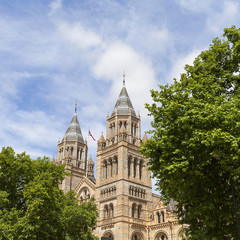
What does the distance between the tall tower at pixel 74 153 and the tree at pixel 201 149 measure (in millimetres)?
47841

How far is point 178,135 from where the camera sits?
17.2 metres

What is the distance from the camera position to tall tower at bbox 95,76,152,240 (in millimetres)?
46906

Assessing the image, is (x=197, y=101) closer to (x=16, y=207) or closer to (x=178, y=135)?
(x=178, y=135)

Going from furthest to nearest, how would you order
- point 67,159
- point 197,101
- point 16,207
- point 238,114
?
point 67,159 → point 16,207 → point 197,101 → point 238,114

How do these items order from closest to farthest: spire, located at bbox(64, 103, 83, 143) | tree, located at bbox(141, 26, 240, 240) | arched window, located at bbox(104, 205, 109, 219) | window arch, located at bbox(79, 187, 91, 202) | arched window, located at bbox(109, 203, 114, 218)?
tree, located at bbox(141, 26, 240, 240), arched window, located at bbox(109, 203, 114, 218), arched window, located at bbox(104, 205, 109, 219), window arch, located at bbox(79, 187, 91, 202), spire, located at bbox(64, 103, 83, 143)

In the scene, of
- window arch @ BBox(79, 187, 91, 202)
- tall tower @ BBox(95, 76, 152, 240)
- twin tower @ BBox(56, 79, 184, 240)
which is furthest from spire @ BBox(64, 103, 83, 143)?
tall tower @ BBox(95, 76, 152, 240)

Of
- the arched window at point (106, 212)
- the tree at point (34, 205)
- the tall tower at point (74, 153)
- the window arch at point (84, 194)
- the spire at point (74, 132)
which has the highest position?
the spire at point (74, 132)

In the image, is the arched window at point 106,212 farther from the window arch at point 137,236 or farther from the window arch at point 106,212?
the window arch at point 137,236

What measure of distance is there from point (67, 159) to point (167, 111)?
2032 inches

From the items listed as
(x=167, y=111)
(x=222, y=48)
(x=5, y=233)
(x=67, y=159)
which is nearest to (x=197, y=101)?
(x=167, y=111)

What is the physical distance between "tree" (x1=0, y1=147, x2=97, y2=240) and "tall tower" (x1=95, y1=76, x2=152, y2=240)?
18080 mm

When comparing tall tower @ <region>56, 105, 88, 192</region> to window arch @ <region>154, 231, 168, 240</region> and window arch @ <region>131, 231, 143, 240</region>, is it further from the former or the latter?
window arch @ <region>154, 231, 168, 240</region>

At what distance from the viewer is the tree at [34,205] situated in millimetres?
22234

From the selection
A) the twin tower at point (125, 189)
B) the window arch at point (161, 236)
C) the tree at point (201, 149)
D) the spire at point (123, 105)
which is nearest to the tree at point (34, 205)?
the tree at point (201, 149)
